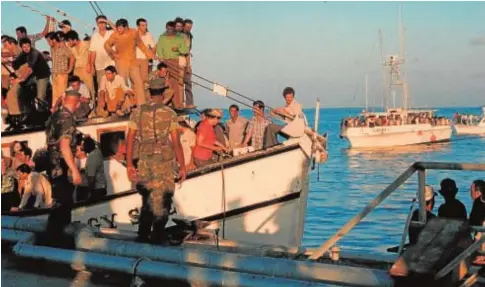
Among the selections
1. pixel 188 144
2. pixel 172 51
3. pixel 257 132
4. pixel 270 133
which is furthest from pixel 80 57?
pixel 270 133

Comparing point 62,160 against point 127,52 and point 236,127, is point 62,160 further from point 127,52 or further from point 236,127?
point 236,127

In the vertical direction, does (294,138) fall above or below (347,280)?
above

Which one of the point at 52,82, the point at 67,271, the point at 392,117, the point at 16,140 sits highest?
the point at 392,117

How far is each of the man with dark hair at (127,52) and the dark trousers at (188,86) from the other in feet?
3.29

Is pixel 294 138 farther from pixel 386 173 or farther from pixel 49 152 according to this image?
pixel 386 173

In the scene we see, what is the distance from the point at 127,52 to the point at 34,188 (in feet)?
10.1

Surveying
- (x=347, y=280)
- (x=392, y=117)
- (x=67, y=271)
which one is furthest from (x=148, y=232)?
(x=392, y=117)

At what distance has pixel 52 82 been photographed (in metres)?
12.5

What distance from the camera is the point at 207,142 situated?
12.1 metres

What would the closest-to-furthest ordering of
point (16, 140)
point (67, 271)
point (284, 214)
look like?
point (67, 271)
point (16, 140)
point (284, 214)

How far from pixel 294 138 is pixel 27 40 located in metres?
4.97

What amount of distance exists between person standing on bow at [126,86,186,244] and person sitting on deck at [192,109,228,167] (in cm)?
452

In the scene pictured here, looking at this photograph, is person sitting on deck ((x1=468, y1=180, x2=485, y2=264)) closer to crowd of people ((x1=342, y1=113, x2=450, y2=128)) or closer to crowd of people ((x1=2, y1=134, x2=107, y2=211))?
crowd of people ((x1=2, y1=134, x2=107, y2=211))

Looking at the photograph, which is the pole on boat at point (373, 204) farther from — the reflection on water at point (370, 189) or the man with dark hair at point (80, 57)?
the reflection on water at point (370, 189)
